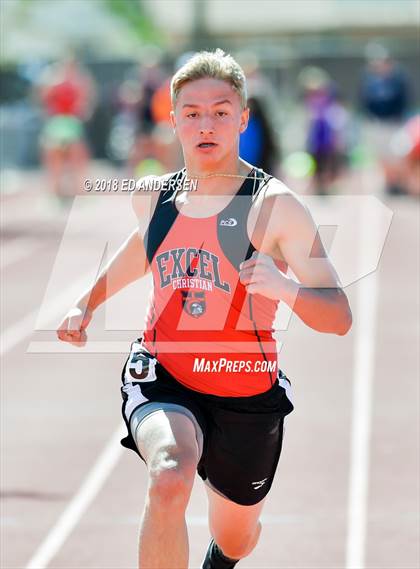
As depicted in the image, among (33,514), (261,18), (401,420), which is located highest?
(33,514)

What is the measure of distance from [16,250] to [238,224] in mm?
13119

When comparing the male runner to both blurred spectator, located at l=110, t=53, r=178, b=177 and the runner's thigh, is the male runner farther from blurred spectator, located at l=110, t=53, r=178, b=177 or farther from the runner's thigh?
blurred spectator, located at l=110, t=53, r=178, b=177

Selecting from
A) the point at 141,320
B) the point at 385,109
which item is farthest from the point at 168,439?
the point at 385,109

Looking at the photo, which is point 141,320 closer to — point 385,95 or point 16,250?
point 16,250

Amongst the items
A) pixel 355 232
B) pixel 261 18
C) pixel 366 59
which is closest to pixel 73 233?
pixel 355 232

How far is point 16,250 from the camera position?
1761 centimetres

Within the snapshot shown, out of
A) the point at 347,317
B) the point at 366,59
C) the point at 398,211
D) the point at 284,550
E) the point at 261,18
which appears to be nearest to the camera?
the point at 347,317

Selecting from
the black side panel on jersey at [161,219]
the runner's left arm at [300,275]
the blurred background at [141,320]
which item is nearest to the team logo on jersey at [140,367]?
the black side panel on jersey at [161,219]

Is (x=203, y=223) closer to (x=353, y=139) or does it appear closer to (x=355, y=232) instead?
(x=355, y=232)

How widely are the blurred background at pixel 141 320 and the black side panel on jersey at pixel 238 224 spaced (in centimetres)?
106

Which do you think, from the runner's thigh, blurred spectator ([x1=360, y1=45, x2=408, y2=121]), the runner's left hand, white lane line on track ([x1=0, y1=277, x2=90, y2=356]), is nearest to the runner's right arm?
the runner's thigh

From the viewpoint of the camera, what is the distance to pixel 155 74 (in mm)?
24516

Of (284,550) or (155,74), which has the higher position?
(284,550)

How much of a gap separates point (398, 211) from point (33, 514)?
1538cm
